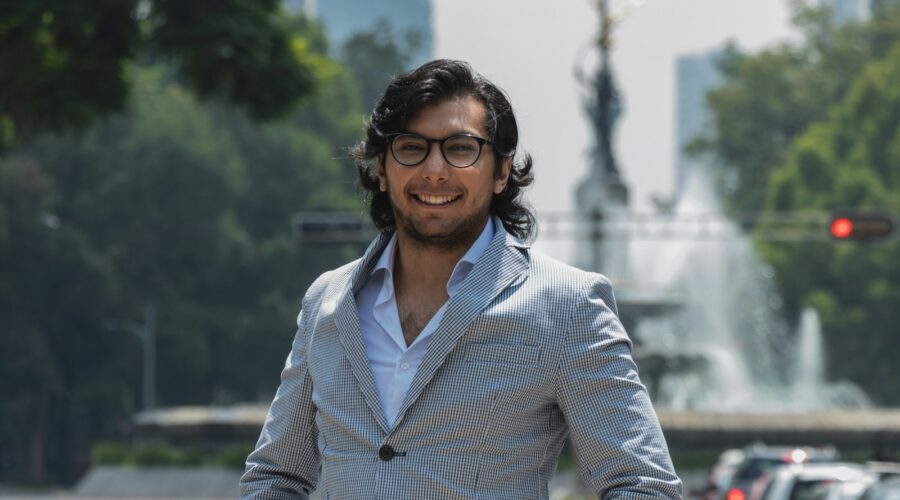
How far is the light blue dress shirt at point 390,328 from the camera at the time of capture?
3.35 meters

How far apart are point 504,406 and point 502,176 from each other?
1.60ft

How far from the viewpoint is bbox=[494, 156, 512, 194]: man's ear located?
11.7ft

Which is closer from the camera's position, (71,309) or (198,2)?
(198,2)

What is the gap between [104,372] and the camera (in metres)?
67.5

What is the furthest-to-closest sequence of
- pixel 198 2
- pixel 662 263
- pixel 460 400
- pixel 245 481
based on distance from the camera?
pixel 662 263
pixel 198 2
pixel 245 481
pixel 460 400

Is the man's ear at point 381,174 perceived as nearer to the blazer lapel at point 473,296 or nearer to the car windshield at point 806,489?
the blazer lapel at point 473,296

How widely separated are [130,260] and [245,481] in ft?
206

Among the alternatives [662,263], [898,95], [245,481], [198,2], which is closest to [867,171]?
[898,95]

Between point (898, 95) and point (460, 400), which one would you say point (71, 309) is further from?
point (460, 400)

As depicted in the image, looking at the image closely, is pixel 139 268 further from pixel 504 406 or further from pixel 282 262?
pixel 504 406

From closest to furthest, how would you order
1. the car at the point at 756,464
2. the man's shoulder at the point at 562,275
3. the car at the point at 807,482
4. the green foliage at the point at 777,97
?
the man's shoulder at the point at 562,275
the car at the point at 807,482
the car at the point at 756,464
the green foliage at the point at 777,97

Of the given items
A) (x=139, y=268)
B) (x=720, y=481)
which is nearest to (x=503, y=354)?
(x=720, y=481)

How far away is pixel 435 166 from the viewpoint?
3398 mm

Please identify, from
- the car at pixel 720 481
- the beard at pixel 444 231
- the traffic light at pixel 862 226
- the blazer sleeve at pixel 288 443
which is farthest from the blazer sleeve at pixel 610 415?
the traffic light at pixel 862 226
